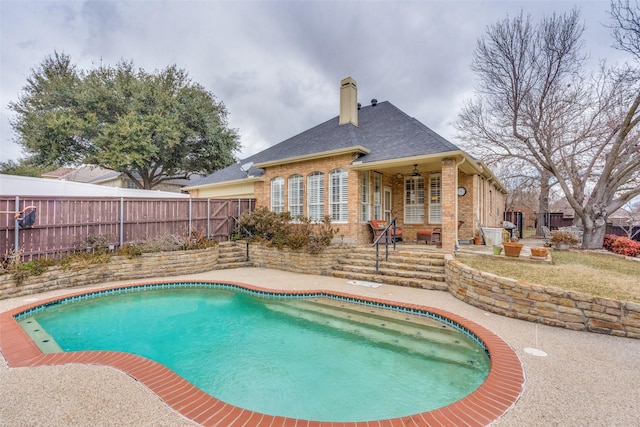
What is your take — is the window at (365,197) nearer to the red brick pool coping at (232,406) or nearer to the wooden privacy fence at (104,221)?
the wooden privacy fence at (104,221)

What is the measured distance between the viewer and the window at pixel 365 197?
11.0m

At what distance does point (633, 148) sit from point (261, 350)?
1561 cm

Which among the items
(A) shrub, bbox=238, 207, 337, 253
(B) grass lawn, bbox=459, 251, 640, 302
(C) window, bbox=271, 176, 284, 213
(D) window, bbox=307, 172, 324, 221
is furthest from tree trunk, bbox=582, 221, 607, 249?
(C) window, bbox=271, 176, 284, 213

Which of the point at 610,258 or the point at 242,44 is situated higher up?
the point at 242,44

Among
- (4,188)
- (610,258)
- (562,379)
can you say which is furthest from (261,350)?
(610,258)

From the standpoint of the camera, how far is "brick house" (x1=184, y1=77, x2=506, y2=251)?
987 centimetres

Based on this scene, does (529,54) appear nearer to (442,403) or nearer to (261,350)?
(442,403)

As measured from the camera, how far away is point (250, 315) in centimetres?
628

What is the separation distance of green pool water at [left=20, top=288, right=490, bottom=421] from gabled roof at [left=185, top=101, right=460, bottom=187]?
5.99m

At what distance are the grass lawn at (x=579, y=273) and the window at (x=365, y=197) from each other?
400 centimetres

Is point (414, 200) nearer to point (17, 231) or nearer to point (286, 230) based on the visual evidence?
point (286, 230)

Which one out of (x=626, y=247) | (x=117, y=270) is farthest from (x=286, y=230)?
(x=626, y=247)

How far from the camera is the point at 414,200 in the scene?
12.7 metres

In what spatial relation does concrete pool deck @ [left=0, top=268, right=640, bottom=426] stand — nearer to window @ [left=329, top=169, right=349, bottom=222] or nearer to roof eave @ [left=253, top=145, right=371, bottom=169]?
window @ [left=329, top=169, right=349, bottom=222]
